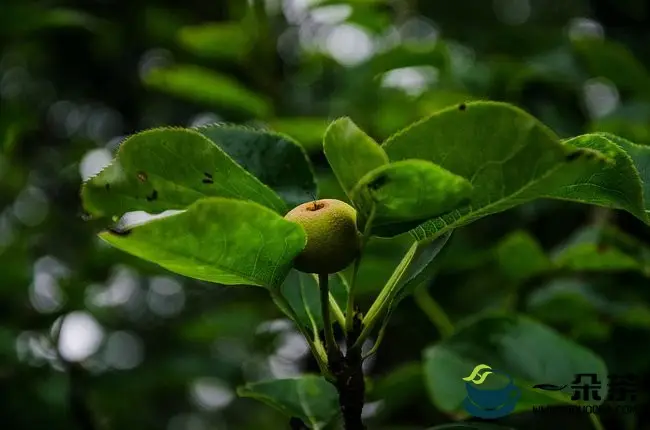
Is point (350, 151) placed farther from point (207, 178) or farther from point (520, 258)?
point (520, 258)

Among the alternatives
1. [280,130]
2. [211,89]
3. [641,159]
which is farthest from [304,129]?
[641,159]

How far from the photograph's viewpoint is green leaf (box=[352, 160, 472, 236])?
65 centimetres

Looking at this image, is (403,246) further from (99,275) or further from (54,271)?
(54,271)

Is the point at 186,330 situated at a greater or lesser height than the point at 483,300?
lesser

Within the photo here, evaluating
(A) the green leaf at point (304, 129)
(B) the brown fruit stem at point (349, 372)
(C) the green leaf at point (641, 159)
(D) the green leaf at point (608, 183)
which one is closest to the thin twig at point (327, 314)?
(B) the brown fruit stem at point (349, 372)

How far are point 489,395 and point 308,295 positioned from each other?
12.1 inches

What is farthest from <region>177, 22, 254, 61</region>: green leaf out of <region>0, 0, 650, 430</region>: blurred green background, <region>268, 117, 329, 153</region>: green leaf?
<region>268, 117, 329, 153</region>: green leaf

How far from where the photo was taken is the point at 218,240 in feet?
2.24

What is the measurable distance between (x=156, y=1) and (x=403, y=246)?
137 centimetres

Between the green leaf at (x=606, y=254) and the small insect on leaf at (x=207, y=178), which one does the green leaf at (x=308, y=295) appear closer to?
the small insect on leaf at (x=207, y=178)

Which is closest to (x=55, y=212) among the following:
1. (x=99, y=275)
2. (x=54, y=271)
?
(x=54, y=271)

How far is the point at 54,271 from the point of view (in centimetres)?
243

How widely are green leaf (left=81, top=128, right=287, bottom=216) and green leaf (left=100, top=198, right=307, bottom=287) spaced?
0.06 metres

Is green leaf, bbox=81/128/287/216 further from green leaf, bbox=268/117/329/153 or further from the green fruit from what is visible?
green leaf, bbox=268/117/329/153
